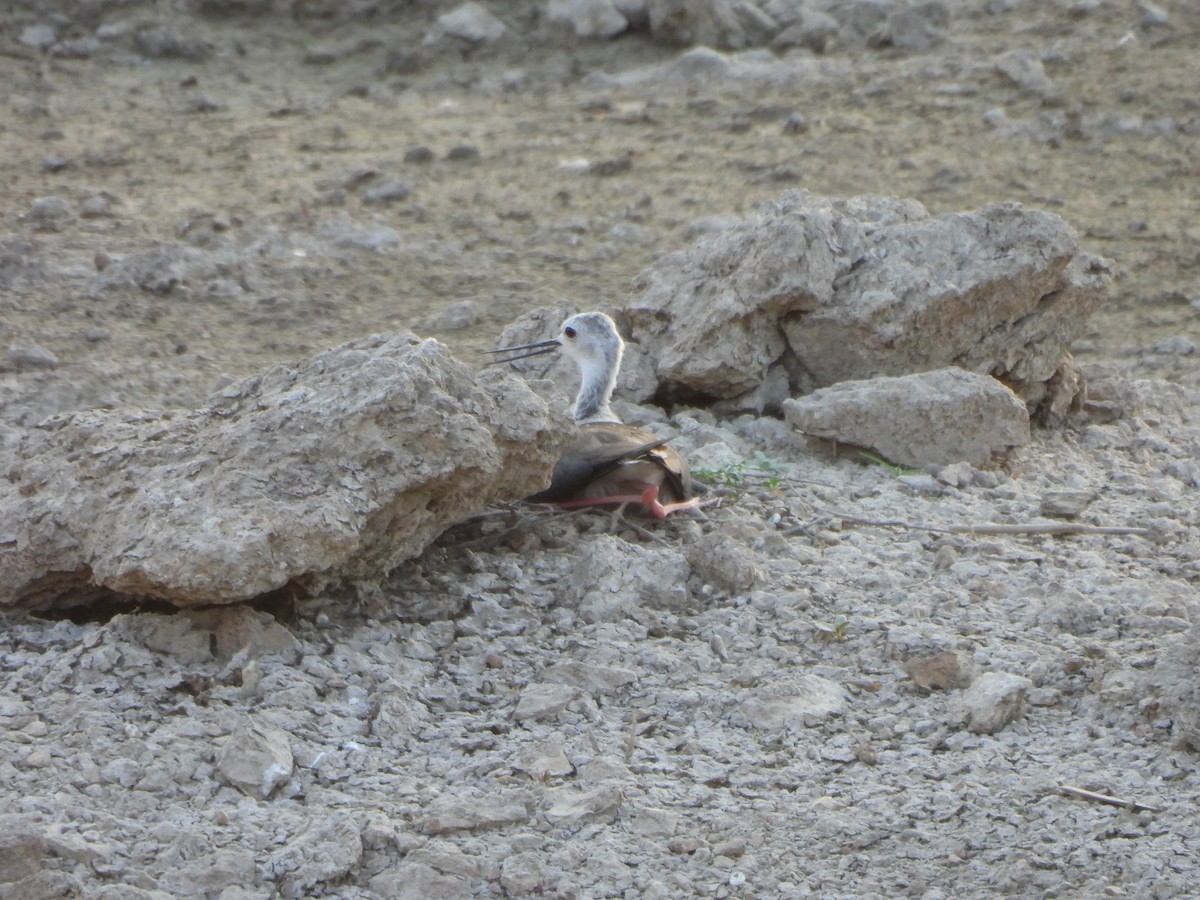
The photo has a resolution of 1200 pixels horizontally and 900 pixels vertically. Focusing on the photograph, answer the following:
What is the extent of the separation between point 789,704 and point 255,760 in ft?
4.11

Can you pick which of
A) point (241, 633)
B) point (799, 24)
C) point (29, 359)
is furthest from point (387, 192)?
point (241, 633)

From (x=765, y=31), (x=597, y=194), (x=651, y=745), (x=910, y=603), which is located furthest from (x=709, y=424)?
(x=765, y=31)

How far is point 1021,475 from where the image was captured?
5.91 meters

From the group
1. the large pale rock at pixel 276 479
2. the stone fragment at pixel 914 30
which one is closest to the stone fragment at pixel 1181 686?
the large pale rock at pixel 276 479

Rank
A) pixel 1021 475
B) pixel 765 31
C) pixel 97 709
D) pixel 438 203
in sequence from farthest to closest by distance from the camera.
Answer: pixel 765 31 < pixel 438 203 < pixel 1021 475 < pixel 97 709

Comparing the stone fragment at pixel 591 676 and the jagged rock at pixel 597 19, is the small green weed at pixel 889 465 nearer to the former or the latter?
the stone fragment at pixel 591 676

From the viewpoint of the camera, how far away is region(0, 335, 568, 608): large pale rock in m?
4.11

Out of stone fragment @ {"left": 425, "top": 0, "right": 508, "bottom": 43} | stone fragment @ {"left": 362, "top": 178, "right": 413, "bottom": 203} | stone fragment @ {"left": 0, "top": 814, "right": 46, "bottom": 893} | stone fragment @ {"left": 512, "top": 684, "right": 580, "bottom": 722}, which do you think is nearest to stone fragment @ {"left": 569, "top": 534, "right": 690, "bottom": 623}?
stone fragment @ {"left": 512, "top": 684, "right": 580, "bottom": 722}

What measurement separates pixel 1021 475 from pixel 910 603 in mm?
1225

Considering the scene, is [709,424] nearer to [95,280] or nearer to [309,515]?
[309,515]

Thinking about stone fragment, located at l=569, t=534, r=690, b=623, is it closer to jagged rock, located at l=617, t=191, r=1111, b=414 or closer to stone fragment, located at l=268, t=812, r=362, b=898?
stone fragment, located at l=268, t=812, r=362, b=898

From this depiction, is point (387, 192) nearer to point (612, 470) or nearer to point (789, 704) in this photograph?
point (612, 470)

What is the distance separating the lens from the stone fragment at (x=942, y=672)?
4.40 meters

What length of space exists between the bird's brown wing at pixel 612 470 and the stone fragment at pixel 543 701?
1.01 metres
